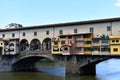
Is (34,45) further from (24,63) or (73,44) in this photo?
(73,44)

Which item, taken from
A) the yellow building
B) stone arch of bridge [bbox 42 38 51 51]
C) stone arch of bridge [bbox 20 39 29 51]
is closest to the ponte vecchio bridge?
the yellow building

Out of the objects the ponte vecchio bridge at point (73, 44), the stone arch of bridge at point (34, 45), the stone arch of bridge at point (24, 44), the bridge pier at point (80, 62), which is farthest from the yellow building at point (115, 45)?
the stone arch of bridge at point (24, 44)

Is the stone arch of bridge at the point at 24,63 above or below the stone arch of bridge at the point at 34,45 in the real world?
below

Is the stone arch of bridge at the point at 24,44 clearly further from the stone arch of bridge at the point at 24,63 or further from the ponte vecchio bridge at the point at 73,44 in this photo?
the stone arch of bridge at the point at 24,63

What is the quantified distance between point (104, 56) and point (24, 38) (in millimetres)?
17743

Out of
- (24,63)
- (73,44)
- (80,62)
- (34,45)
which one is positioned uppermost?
(73,44)

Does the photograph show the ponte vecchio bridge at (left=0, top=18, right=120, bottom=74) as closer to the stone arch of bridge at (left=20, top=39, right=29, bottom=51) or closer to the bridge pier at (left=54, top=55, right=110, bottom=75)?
the bridge pier at (left=54, top=55, right=110, bottom=75)

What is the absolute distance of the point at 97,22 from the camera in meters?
39.0

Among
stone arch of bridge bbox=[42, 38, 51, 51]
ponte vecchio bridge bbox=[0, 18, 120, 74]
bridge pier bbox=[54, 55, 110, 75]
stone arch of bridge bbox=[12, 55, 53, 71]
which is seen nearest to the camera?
ponte vecchio bridge bbox=[0, 18, 120, 74]

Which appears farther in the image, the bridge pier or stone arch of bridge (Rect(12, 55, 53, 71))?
stone arch of bridge (Rect(12, 55, 53, 71))

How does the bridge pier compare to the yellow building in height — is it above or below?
below

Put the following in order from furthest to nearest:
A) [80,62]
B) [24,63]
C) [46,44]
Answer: [46,44] < [24,63] < [80,62]

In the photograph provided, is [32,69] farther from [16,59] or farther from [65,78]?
[65,78]

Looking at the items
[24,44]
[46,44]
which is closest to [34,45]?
[24,44]
